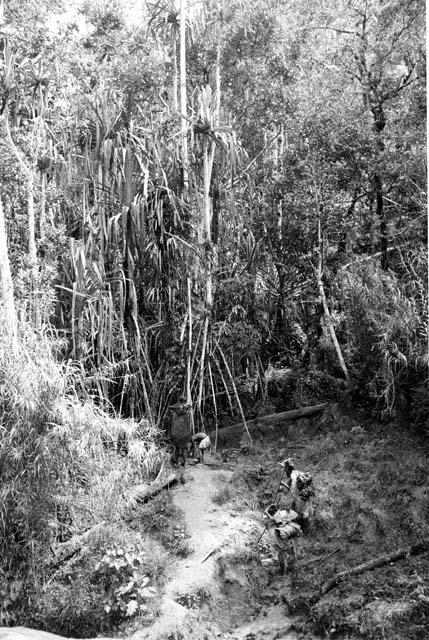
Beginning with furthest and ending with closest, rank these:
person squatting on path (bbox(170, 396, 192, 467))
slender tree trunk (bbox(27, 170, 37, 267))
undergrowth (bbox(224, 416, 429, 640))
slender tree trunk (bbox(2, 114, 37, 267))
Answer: person squatting on path (bbox(170, 396, 192, 467)), slender tree trunk (bbox(27, 170, 37, 267)), slender tree trunk (bbox(2, 114, 37, 267)), undergrowth (bbox(224, 416, 429, 640))

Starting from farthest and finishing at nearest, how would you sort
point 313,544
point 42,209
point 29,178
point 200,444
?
point 200,444, point 42,209, point 29,178, point 313,544

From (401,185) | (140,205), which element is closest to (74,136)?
(140,205)

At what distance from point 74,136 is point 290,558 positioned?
578 centimetres

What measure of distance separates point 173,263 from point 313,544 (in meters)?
3.92

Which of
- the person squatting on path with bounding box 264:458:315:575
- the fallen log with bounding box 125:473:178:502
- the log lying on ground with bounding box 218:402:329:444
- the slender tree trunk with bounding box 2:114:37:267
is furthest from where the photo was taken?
the log lying on ground with bounding box 218:402:329:444

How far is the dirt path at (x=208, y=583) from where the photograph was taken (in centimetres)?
573

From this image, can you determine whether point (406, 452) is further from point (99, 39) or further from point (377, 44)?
point (99, 39)

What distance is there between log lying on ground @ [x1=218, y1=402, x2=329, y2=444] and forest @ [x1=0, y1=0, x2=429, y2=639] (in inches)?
6.1

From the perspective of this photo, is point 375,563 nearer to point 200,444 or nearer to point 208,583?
point 208,583

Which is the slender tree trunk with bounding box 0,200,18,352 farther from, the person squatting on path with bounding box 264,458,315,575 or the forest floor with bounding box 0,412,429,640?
the person squatting on path with bounding box 264,458,315,575

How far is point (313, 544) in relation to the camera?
22.2ft

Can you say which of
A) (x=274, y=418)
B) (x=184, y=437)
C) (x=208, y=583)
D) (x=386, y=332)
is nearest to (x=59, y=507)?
(x=208, y=583)

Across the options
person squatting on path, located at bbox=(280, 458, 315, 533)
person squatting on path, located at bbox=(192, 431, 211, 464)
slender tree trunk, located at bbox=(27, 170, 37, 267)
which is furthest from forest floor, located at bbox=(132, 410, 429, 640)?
slender tree trunk, located at bbox=(27, 170, 37, 267)

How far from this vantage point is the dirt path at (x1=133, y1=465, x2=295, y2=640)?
5.73 metres
